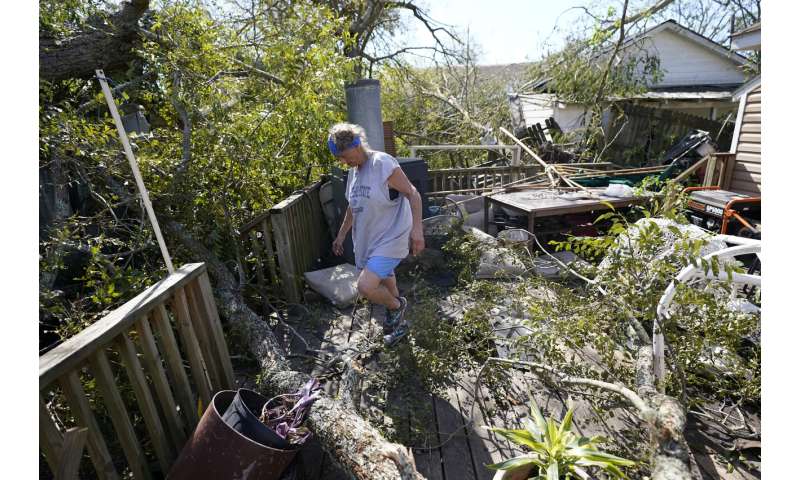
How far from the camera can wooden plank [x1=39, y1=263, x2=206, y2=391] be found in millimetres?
1338

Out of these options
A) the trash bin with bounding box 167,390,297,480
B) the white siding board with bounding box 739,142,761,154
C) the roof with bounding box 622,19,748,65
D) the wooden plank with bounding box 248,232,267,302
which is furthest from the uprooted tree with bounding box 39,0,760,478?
the roof with bounding box 622,19,748,65

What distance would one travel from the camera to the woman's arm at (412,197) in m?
2.84

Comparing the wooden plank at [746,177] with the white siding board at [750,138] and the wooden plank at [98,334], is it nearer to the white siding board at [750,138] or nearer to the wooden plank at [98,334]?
the white siding board at [750,138]

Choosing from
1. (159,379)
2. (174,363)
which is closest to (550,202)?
(174,363)

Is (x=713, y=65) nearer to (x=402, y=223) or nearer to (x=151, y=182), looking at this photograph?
(x=402, y=223)

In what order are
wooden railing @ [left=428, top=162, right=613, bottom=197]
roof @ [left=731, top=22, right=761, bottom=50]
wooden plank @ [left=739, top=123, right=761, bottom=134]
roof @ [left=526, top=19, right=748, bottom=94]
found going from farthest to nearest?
roof @ [left=526, top=19, right=748, bottom=94], wooden railing @ [left=428, top=162, right=613, bottom=197], wooden plank @ [left=739, top=123, right=761, bottom=134], roof @ [left=731, top=22, right=761, bottom=50]

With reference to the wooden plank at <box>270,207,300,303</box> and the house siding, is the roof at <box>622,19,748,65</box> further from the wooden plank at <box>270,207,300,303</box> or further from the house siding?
the wooden plank at <box>270,207,300,303</box>

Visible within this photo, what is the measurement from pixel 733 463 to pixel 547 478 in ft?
4.61

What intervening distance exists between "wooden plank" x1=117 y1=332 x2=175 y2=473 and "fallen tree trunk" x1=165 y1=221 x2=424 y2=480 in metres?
0.57

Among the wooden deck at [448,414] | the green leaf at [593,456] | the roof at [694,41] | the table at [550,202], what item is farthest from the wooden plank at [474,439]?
the roof at [694,41]

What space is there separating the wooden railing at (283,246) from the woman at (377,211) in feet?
3.09

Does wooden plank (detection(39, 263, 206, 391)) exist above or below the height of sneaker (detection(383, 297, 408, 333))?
above

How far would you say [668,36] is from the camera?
13.7m

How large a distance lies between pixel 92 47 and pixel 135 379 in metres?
4.08
